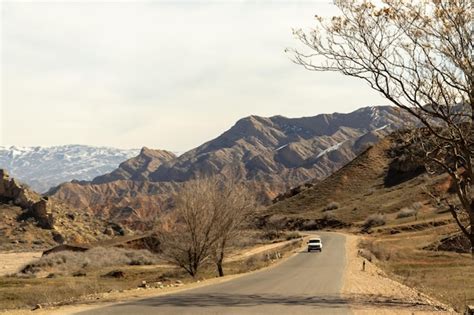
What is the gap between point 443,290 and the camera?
90.8 ft

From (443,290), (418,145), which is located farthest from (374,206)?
(418,145)

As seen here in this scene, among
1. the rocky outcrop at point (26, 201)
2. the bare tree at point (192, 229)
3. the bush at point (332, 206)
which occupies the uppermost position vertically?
the rocky outcrop at point (26, 201)

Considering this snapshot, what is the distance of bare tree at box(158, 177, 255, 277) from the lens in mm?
38656

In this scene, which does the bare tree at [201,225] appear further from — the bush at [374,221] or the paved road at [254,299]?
the bush at [374,221]

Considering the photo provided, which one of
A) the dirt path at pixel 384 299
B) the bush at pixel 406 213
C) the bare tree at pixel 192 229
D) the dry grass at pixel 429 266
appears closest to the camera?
the dirt path at pixel 384 299

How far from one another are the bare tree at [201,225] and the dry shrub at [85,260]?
60.7ft

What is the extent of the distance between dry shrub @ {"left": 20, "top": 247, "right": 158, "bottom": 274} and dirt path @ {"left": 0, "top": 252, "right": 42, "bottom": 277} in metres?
2.02

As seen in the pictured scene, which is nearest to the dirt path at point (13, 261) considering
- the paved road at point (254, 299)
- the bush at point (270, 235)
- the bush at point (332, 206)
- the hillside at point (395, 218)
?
the bush at point (270, 235)

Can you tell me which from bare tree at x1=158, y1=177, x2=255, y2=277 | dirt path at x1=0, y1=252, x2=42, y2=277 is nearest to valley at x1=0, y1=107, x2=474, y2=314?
dirt path at x1=0, y1=252, x2=42, y2=277

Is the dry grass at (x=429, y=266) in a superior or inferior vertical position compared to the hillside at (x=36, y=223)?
inferior

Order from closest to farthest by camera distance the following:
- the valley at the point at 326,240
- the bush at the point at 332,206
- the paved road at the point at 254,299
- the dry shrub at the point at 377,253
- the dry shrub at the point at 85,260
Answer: the paved road at the point at 254,299 < the valley at the point at 326,240 < the dry shrub at the point at 377,253 < the dry shrub at the point at 85,260 < the bush at the point at 332,206

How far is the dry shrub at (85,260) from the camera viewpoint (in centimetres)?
5666

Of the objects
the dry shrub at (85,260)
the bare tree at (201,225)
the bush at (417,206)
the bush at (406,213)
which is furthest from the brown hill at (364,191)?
the bare tree at (201,225)

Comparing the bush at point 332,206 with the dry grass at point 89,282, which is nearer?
the dry grass at point 89,282
